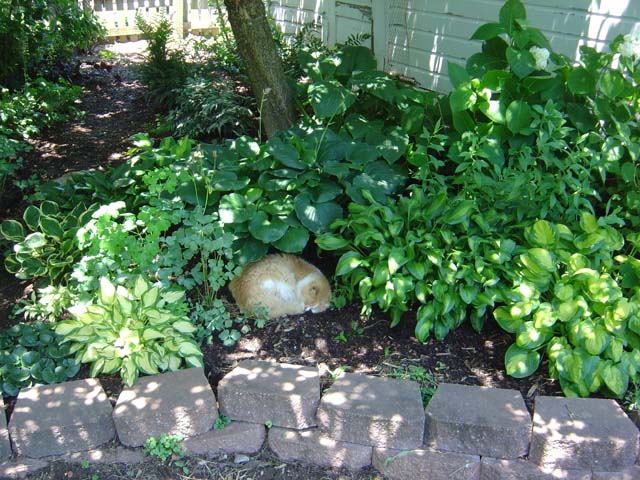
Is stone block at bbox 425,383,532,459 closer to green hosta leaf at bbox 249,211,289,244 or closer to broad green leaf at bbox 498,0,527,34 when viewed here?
green hosta leaf at bbox 249,211,289,244

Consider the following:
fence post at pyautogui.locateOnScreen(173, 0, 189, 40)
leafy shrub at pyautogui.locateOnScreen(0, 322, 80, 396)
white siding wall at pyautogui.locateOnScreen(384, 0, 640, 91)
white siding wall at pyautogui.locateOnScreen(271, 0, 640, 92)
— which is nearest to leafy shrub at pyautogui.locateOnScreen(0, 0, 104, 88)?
fence post at pyautogui.locateOnScreen(173, 0, 189, 40)

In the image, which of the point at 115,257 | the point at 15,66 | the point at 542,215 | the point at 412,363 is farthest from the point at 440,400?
the point at 15,66

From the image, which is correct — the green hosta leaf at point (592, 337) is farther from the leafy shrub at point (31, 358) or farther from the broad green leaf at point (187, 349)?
the leafy shrub at point (31, 358)

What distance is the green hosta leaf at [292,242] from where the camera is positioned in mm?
3473

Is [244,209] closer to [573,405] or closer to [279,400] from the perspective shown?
[279,400]

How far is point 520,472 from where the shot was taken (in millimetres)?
2787

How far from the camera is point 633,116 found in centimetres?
358

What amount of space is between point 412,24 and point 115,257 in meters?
3.78

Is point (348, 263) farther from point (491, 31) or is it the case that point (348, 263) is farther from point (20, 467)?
point (20, 467)

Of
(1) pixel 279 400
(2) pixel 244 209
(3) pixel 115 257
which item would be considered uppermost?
(2) pixel 244 209

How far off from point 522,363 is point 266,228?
1539 mm

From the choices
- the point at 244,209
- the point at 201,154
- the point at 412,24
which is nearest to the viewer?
the point at 244,209

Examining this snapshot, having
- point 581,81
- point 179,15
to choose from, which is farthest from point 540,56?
point 179,15

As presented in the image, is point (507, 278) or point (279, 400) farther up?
point (507, 278)
